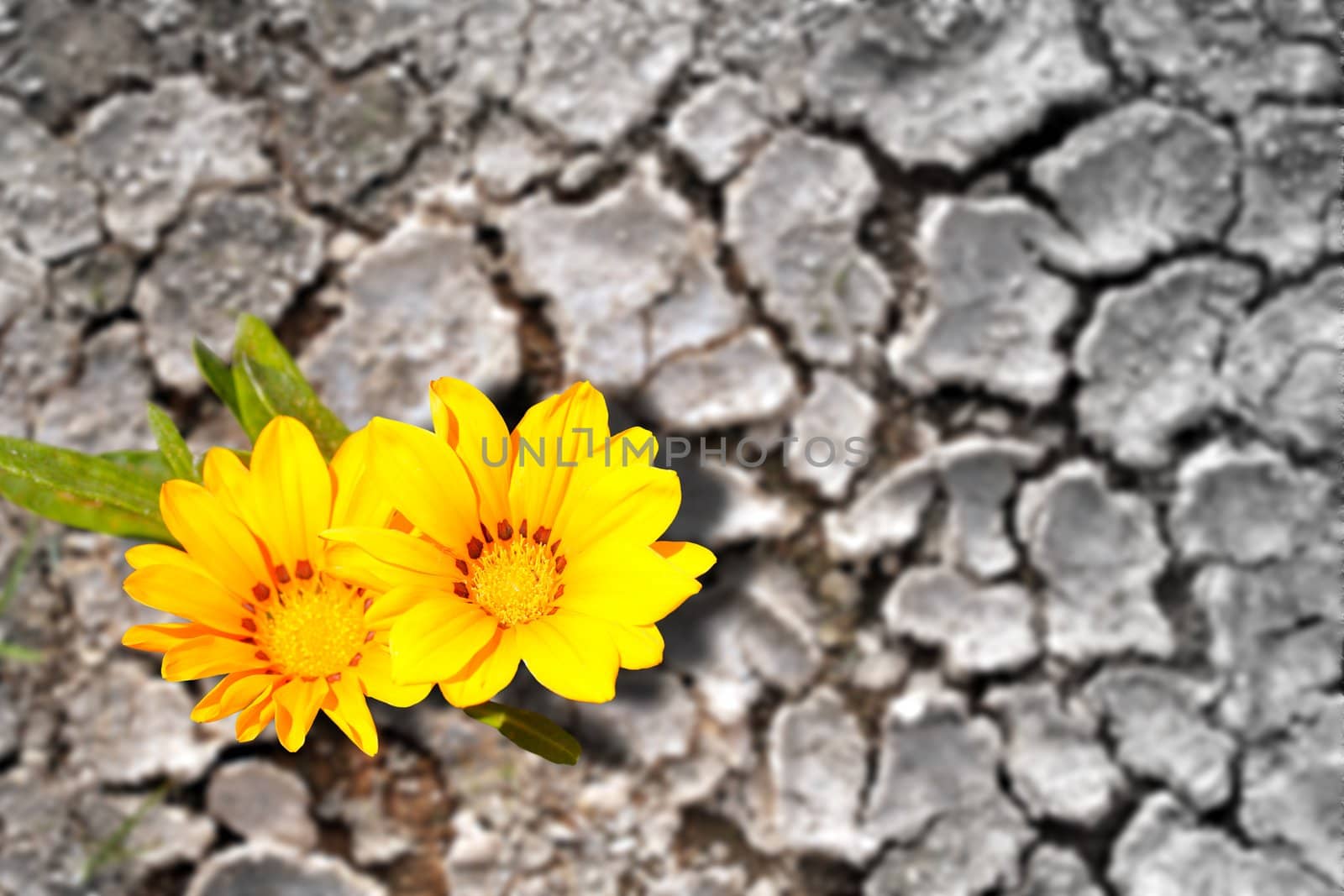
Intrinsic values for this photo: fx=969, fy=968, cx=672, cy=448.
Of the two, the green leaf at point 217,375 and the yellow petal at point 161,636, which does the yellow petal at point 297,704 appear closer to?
the yellow petal at point 161,636

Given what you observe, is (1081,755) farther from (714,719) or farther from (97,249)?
(97,249)

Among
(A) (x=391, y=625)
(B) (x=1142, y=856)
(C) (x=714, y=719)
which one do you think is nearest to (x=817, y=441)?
(C) (x=714, y=719)

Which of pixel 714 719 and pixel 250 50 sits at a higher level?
pixel 250 50

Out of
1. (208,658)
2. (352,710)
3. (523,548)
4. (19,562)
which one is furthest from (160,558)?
(19,562)

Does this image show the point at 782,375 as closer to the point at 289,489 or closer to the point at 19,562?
the point at 289,489

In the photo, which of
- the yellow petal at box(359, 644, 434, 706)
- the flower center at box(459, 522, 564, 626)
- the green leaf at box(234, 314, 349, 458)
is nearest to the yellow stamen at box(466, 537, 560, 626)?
the flower center at box(459, 522, 564, 626)

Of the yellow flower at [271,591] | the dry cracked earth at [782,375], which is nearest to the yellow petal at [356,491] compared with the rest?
the yellow flower at [271,591]
